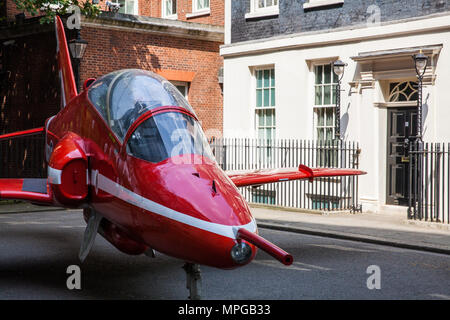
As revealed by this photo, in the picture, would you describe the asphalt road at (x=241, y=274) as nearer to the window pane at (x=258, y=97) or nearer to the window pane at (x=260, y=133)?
the window pane at (x=260, y=133)

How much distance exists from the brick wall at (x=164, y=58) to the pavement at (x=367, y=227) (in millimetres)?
5966

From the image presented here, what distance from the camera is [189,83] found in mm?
23078

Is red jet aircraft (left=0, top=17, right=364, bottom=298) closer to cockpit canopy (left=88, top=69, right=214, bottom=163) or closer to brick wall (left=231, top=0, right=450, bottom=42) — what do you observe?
cockpit canopy (left=88, top=69, right=214, bottom=163)

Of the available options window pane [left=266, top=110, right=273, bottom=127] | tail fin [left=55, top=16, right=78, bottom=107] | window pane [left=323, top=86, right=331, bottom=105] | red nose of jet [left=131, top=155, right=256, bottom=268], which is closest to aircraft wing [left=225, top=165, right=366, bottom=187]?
red nose of jet [left=131, top=155, right=256, bottom=268]

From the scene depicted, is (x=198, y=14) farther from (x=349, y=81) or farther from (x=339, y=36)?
(x=349, y=81)

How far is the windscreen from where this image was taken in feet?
22.6

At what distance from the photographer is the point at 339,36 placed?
17141 millimetres

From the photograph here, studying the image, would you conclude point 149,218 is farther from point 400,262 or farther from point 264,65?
point 264,65

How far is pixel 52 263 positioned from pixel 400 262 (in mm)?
4948

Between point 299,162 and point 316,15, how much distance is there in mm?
3772

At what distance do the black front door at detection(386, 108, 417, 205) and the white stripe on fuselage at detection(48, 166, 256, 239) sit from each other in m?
9.79

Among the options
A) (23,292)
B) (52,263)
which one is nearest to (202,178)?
(23,292)

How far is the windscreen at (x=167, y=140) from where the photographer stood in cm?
690
